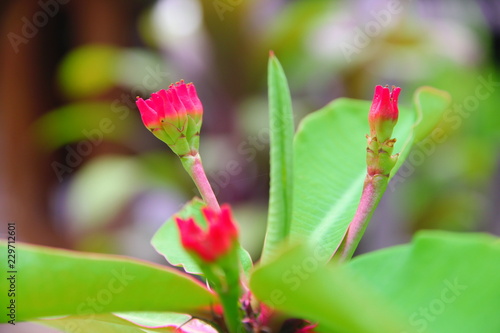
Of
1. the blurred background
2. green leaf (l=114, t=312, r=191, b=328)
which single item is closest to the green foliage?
green leaf (l=114, t=312, r=191, b=328)

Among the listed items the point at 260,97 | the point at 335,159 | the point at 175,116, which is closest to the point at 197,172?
the point at 175,116

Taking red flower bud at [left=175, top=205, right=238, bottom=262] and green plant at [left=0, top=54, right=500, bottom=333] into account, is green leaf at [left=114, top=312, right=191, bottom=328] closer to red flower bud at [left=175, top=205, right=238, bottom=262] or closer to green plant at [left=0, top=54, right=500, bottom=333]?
green plant at [left=0, top=54, right=500, bottom=333]

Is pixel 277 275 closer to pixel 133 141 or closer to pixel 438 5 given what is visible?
pixel 133 141

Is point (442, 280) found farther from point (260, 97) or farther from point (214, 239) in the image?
point (260, 97)

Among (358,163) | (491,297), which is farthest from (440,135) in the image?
(491,297)

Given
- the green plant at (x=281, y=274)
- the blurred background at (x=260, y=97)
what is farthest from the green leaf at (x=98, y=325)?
the blurred background at (x=260, y=97)
